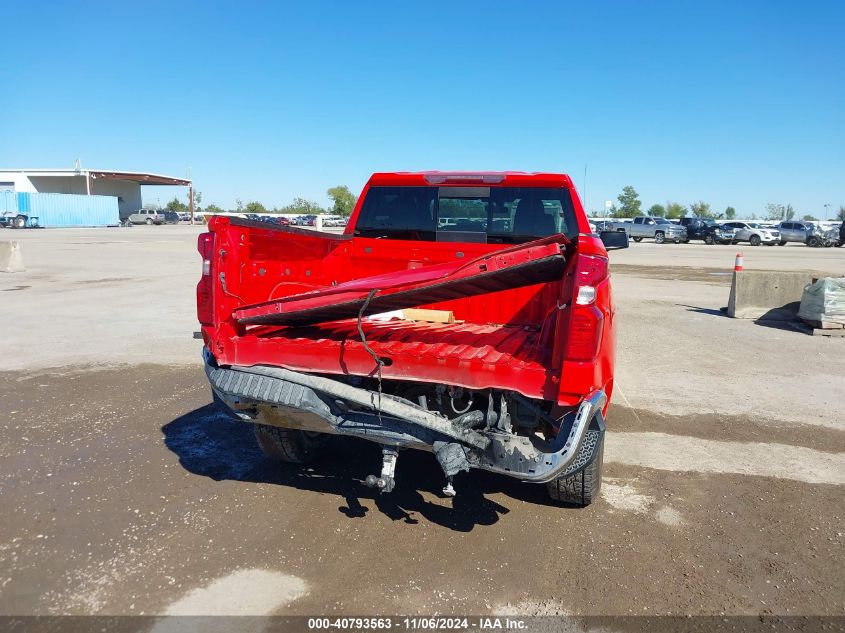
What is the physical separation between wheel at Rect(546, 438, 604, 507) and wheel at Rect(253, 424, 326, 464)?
1673mm

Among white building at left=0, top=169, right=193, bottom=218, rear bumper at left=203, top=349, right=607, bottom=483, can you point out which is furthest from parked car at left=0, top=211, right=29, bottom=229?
rear bumper at left=203, top=349, right=607, bottom=483

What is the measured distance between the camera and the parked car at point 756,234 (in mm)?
41719

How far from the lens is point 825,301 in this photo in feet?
31.5

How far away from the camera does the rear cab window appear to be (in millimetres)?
5000

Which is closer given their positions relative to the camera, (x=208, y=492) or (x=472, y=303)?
(x=208, y=492)

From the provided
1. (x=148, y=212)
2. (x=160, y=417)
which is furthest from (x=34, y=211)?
(x=160, y=417)

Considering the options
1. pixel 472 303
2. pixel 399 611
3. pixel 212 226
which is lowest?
pixel 399 611

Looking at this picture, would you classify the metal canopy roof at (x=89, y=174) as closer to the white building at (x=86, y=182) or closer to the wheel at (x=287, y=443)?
the white building at (x=86, y=182)

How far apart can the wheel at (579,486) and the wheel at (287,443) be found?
1673 mm

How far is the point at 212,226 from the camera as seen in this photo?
3.53m

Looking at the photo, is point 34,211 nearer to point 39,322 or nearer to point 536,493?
point 39,322

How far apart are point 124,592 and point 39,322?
8.61 m

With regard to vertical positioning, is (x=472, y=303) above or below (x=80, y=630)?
above

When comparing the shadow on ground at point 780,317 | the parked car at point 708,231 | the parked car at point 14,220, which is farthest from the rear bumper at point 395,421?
the parked car at point 14,220
